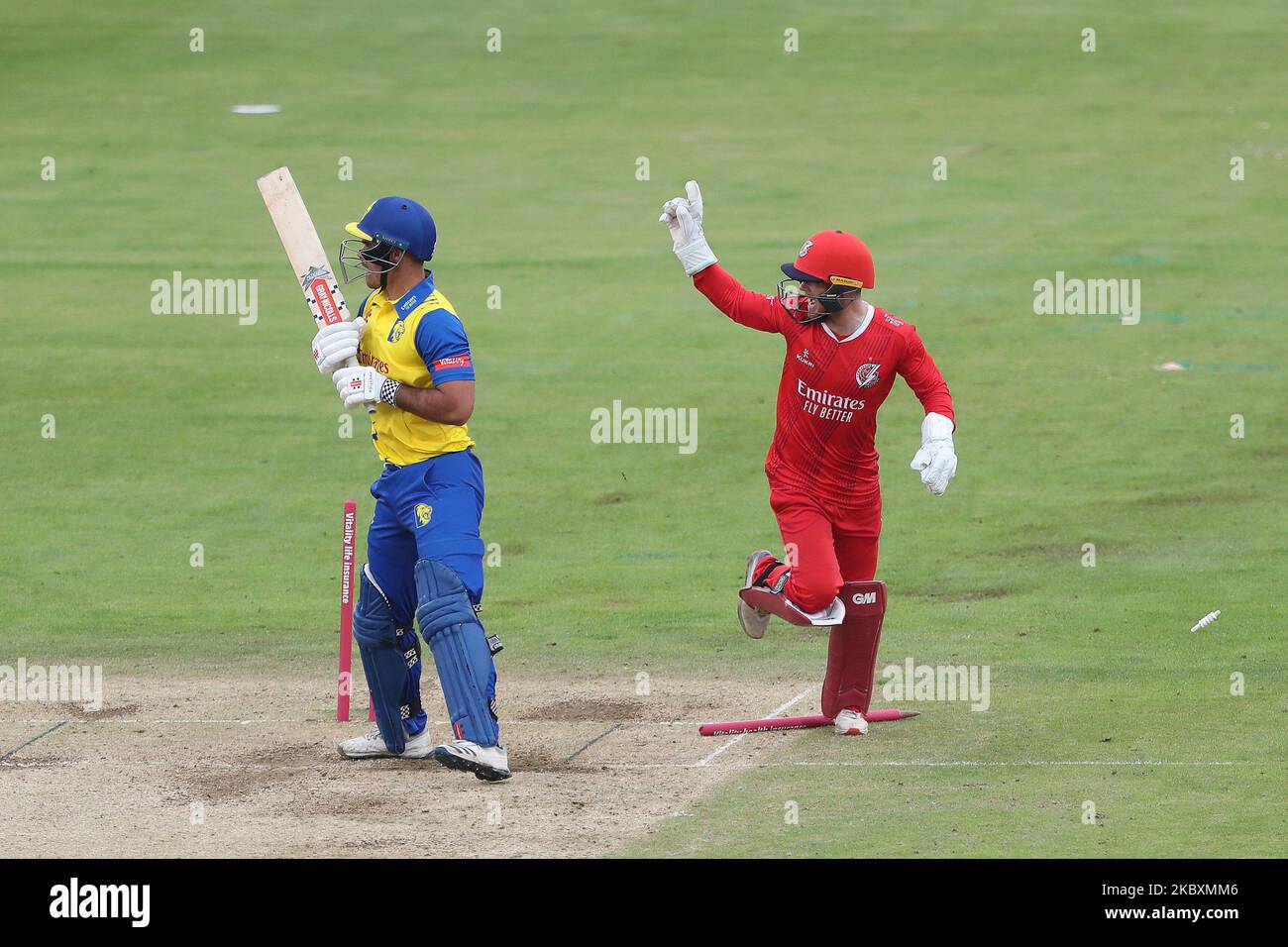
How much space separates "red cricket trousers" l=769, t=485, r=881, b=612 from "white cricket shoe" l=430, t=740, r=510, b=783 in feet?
5.82

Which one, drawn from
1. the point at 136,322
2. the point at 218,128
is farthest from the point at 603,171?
the point at 136,322

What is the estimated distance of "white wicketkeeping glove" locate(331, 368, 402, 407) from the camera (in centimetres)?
980

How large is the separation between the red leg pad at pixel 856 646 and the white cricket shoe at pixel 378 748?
2.18 metres

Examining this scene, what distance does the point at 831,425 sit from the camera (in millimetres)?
10516

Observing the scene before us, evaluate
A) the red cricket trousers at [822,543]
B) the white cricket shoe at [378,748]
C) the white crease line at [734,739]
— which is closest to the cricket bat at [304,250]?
the white cricket shoe at [378,748]

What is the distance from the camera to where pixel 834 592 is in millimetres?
10367

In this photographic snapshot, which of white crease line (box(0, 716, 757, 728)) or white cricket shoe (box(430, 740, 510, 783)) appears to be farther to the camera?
white crease line (box(0, 716, 757, 728))

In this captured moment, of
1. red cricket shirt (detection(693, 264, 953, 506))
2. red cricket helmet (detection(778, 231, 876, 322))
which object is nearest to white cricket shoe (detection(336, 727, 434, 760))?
red cricket shirt (detection(693, 264, 953, 506))

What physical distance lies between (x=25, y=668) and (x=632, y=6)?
28.2 metres

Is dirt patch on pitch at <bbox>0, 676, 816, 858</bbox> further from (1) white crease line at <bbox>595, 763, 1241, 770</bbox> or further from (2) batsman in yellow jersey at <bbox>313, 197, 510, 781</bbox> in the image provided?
(2) batsman in yellow jersey at <bbox>313, 197, 510, 781</bbox>

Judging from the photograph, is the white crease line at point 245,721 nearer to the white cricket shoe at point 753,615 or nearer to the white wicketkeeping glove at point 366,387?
the white cricket shoe at point 753,615

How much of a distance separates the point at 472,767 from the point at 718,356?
1258 centimetres

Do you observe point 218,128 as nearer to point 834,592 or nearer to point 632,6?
point 632,6

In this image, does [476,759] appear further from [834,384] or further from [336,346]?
[834,384]
